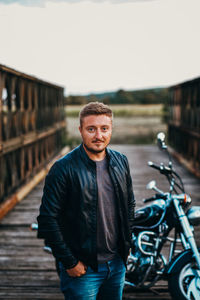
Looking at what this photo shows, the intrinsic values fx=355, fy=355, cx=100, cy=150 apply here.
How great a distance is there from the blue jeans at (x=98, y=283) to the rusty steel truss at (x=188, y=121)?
22.9 ft

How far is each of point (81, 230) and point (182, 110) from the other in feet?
33.0

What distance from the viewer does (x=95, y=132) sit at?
1924 mm

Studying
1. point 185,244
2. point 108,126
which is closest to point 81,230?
point 108,126

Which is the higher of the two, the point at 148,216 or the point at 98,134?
the point at 98,134

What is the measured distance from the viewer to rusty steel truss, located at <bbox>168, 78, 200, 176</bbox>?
918 centimetres

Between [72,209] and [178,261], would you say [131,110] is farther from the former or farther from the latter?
[72,209]

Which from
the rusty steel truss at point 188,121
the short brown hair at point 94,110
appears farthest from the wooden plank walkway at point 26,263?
the rusty steel truss at point 188,121

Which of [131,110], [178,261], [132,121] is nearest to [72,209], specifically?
[178,261]

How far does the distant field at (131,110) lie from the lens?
40.3 metres

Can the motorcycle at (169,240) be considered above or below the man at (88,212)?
Answer: below

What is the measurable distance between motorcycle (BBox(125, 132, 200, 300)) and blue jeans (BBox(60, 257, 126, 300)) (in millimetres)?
679

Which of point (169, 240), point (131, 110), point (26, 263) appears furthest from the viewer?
point (131, 110)

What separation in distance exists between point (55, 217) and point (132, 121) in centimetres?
3525

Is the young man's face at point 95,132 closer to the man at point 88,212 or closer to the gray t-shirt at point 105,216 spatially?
the man at point 88,212
